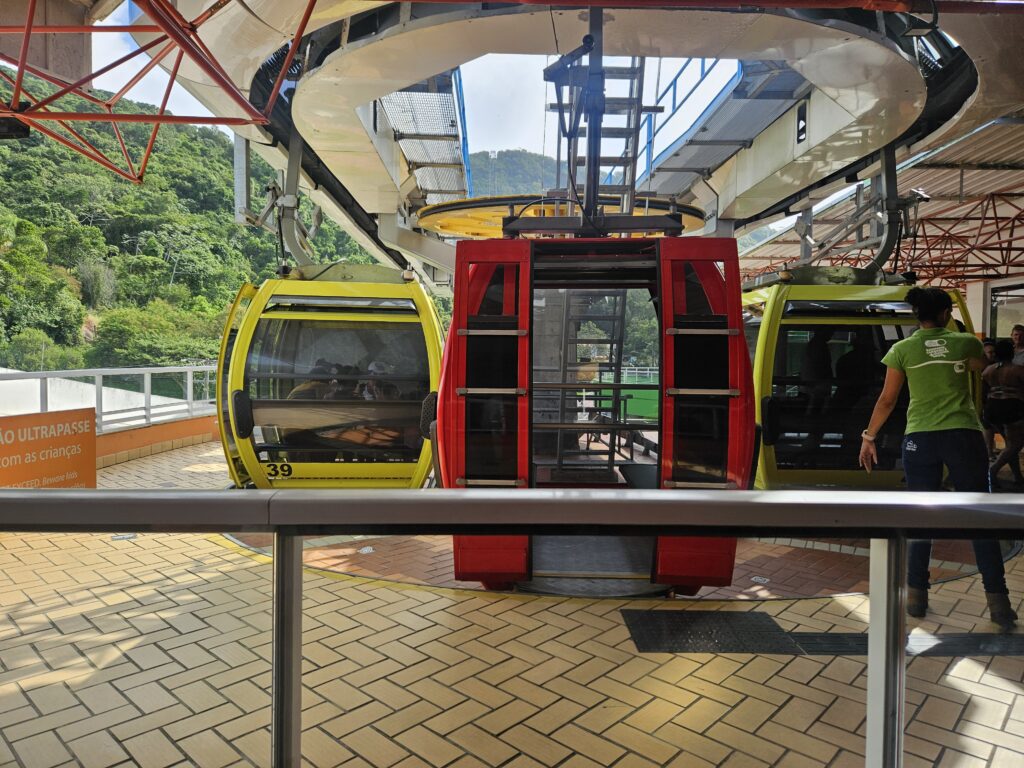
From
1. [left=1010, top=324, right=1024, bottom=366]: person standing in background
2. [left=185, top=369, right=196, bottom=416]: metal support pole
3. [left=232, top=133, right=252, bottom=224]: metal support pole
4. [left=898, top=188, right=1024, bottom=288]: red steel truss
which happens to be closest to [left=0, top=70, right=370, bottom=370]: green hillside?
[left=185, top=369, right=196, bottom=416]: metal support pole

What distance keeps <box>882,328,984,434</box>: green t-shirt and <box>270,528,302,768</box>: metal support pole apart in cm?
373

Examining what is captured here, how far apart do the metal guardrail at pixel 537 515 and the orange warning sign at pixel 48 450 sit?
5557 millimetres

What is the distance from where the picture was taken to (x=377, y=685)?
1.83 metres

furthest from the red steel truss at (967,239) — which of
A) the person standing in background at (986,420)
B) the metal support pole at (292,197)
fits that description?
the metal support pole at (292,197)

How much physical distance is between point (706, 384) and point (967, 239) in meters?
15.8

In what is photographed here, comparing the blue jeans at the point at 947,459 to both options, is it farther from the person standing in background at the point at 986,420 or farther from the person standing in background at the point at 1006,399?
the person standing in background at the point at 986,420

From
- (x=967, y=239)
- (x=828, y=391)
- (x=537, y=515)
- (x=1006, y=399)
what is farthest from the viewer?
(x=967, y=239)

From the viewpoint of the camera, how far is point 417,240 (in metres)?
11.1

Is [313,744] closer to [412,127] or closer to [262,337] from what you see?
[262,337]

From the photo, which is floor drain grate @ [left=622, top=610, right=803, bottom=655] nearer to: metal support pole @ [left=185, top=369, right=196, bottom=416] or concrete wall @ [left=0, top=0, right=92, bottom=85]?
concrete wall @ [left=0, top=0, right=92, bottom=85]

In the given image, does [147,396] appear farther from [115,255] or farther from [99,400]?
[115,255]

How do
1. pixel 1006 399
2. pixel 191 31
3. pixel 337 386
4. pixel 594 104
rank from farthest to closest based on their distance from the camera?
1. pixel 1006 399
2. pixel 337 386
3. pixel 594 104
4. pixel 191 31

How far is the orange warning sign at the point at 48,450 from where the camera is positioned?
592 cm

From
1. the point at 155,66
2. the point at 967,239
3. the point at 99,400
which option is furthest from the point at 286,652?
the point at 967,239
